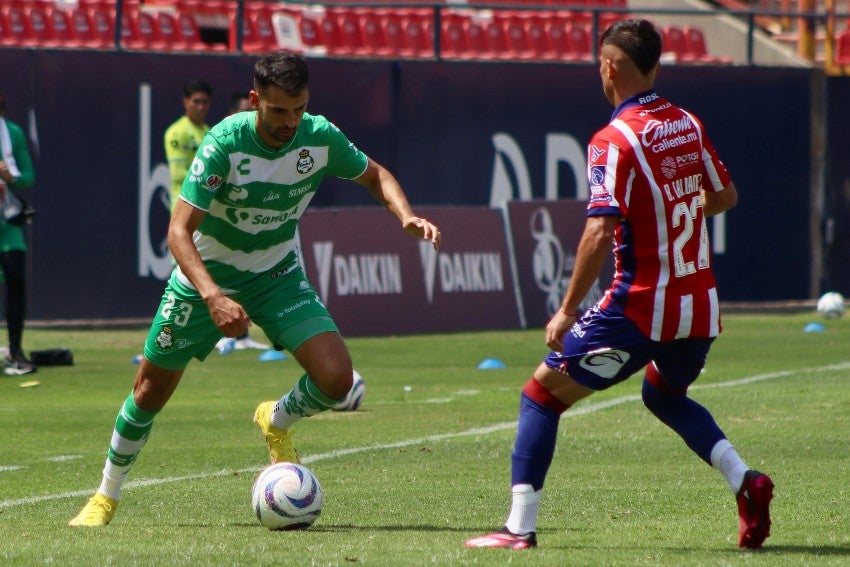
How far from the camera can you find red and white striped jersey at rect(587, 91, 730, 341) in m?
5.83

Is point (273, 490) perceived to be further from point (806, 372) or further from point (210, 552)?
point (806, 372)

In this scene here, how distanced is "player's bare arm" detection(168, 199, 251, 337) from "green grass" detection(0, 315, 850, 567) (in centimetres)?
86

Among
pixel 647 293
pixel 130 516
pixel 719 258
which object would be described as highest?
pixel 647 293

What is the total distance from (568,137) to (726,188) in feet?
46.5

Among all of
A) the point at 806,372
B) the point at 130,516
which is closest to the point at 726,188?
the point at 130,516

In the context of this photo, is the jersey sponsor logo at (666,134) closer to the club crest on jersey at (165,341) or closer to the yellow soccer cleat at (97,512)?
the club crest on jersey at (165,341)

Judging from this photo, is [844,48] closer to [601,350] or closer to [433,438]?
[433,438]

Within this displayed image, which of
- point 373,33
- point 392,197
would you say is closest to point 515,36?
point 373,33

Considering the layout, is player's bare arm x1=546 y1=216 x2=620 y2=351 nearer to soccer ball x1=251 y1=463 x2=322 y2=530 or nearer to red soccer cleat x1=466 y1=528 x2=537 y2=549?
red soccer cleat x1=466 y1=528 x2=537 y2=549

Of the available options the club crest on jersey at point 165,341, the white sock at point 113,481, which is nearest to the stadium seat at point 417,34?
the club crest on jersey at point 165,341

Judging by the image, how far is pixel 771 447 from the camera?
9.20 m

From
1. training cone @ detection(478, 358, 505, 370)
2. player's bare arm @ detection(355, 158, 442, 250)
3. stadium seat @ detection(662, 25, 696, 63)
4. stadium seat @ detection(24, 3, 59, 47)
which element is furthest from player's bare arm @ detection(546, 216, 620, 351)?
stadium seat @ detection(662, 25, 696, 63)

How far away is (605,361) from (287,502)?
60.5 inches

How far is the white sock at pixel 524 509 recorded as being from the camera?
5.95 metres
